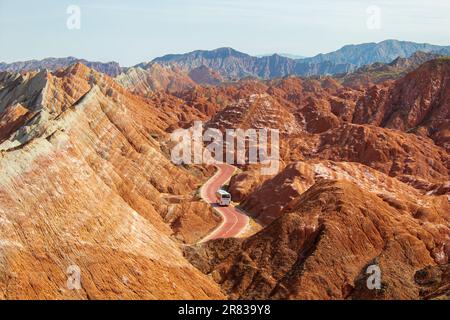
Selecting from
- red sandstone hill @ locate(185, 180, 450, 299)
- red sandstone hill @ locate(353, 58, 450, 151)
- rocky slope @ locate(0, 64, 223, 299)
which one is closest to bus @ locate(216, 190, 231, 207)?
red sandstone hill @ locate(185, 180, 450, 299)

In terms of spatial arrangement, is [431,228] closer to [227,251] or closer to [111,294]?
[227,251]

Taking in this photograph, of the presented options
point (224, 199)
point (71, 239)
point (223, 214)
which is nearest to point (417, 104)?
point (224, 199)

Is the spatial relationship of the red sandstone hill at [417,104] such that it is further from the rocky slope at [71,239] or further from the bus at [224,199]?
the rocky slope at [71,239]

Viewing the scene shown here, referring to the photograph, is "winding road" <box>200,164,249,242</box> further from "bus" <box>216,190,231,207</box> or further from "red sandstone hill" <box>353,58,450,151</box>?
"red sandstone hill" <box>353,58,450,151</box>

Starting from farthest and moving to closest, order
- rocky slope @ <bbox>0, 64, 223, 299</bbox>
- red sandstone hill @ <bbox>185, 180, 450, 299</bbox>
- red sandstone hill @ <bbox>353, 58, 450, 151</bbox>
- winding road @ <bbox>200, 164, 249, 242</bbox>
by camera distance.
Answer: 1. red sandstone hill @ <bbox>353, 58, 450, 151</bbox>
2. winding road @ <bbox>200, 164, 249, 242</bbox>
3. red sandstone hill @ <bbox>185, 180, 450, 299</bbox>
4. rocky slope @ <bbox>0, 64, 223, 299</bbox>

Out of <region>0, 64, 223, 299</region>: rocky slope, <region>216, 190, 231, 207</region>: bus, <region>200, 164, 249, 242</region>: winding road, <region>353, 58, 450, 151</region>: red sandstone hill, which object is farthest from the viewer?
<region>353, 58, 450, 151</region>: red sandstone hill

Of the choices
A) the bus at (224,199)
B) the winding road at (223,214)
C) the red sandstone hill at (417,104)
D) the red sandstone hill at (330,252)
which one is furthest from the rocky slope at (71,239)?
the red sandstone hill at (417,104)

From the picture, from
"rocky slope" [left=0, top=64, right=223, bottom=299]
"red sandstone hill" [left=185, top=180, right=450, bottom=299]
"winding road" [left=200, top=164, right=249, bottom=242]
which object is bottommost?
"winding road" [left=200, top=164, right=249, bottom=242]
